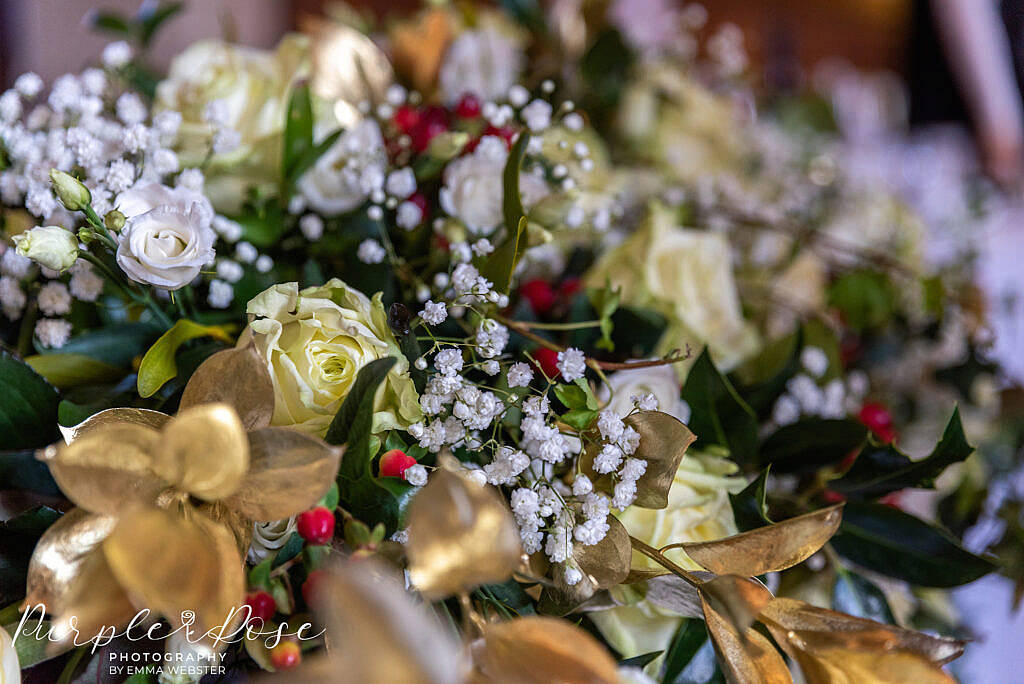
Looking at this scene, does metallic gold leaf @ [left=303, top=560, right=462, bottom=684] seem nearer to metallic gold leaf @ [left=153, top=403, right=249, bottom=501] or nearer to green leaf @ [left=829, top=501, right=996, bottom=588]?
metallic gold leaf @ [left=153, top=403, right=249, bottom=501]

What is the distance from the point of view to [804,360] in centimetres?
51

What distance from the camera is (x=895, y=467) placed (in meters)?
0.40

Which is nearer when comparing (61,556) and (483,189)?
(61,556)

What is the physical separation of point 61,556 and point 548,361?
9.2 inches

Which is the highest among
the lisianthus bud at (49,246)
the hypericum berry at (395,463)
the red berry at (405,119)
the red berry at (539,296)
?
the red berry at (405,119)

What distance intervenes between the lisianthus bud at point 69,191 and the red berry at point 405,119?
250mm

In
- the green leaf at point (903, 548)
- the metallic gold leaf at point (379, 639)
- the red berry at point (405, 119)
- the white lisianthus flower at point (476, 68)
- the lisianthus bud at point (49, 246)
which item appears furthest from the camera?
the white lisianthus flower at point (476, 68)

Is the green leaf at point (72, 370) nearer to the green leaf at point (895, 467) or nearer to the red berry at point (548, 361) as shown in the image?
the red berry at point (548, 361)

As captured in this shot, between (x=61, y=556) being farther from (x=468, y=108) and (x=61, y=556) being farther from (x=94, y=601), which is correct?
(x=468, y=108)

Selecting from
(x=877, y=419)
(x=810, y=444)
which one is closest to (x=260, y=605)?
(x=810, y=444)

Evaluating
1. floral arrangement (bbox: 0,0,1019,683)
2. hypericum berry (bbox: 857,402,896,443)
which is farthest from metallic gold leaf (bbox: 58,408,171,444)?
hypericum berry (bbox: 857,402,896,443)

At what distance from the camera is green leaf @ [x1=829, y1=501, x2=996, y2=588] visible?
0.40 meters

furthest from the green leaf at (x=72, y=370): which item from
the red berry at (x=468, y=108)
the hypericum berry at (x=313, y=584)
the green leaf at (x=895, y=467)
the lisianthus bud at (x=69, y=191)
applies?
the green leaf at (x=895, y=467)

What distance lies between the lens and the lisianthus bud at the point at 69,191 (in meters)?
0.31
